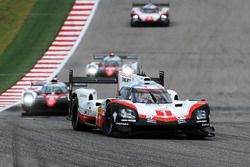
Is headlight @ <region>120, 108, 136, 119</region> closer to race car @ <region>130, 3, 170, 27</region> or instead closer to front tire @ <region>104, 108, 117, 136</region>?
front tire @ <region>104, 108, 117, 136</region>

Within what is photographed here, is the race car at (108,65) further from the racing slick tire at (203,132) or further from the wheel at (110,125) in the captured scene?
the racing slick tire at (203,132)

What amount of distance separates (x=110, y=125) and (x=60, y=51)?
22.7m

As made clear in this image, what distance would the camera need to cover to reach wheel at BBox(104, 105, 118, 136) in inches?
660

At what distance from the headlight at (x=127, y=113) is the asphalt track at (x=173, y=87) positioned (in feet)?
1.73

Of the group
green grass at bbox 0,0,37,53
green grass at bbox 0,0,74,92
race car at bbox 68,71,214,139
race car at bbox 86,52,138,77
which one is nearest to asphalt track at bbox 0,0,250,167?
race car at bbox 68,71,214,139

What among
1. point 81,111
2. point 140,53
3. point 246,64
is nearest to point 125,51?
point 140,53

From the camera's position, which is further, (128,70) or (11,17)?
(11,17)

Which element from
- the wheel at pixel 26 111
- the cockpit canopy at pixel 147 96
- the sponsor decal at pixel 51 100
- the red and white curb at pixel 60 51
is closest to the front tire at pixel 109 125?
the cockpit canopy at pixel 147 96

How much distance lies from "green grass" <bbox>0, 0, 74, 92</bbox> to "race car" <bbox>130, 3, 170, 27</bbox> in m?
3.92

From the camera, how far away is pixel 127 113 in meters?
16.5

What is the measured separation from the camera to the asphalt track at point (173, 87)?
1287cm

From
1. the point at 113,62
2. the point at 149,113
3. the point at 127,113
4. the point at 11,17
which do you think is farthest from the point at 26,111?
the point at 11,17

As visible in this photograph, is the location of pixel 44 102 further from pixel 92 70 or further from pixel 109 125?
pixel 109 125

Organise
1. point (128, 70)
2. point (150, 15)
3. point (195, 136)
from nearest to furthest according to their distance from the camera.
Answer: point (195, 136) < point (128, 70) < point (150, 15)
